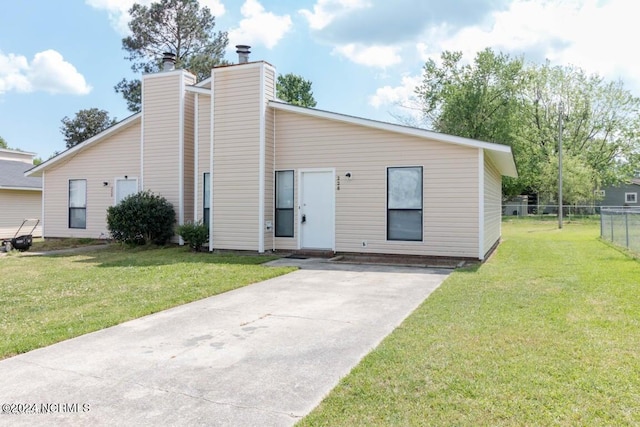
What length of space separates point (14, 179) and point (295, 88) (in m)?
26.8

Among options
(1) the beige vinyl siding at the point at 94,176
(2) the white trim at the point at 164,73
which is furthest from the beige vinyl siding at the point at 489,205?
(1) the beige vinyl siding at the point at 94,176

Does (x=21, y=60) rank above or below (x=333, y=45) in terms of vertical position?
above

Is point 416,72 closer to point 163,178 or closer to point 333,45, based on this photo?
point 333,45

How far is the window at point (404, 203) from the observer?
10.1 m

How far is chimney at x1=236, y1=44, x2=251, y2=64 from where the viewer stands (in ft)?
38.6

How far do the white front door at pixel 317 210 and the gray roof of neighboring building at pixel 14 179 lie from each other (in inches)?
500

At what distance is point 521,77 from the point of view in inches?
1409

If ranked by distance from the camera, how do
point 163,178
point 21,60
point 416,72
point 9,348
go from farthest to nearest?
point 416,72, point 21,60, point 163,178, point 9,348

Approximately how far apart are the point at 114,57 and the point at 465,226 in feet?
84.3

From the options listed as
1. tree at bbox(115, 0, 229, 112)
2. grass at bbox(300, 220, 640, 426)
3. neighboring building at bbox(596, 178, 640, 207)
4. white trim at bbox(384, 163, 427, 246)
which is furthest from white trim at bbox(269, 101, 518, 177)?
neighboring building at bbox(596, 178, 640, 207)

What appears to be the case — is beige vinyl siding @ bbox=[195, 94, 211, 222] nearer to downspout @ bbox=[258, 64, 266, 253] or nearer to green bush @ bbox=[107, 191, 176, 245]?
green bush @ bbox=[107, 191, 176, 245]

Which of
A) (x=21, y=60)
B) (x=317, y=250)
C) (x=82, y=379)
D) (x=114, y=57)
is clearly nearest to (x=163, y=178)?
(x=317, y=250)

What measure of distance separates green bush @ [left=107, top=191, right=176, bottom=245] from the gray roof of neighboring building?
24.7 ft

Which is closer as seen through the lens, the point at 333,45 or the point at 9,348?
the point at 9,348
